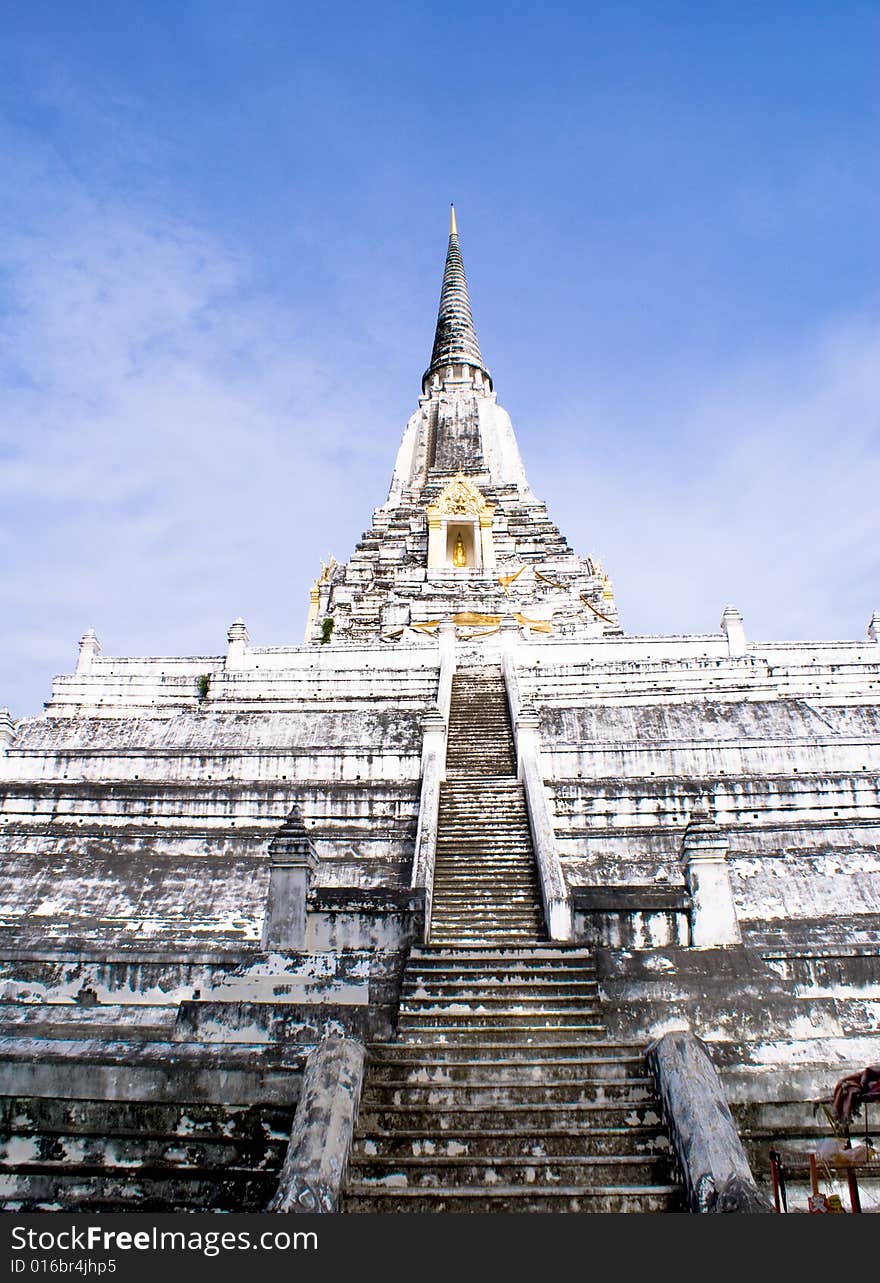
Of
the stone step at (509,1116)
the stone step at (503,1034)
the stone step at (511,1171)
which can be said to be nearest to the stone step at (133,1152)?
the stone step at (511,1171)

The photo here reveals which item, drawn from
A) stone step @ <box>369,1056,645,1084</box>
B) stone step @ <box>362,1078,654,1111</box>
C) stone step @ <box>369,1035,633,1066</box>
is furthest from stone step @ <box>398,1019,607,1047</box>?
stone step @ <box>362,1078,654,1111</box>

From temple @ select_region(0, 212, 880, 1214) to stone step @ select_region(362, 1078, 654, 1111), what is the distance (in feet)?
0.09

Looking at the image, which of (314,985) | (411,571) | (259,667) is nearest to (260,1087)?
(314,985)

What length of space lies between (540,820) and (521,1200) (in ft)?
25.6

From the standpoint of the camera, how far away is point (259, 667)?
2575cm

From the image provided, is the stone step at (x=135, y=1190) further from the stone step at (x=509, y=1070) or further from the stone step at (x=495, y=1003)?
the stone step at (x=495, y=1003)

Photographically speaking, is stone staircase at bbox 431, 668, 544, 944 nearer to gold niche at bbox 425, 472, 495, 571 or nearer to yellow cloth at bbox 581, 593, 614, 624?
yellow cloth at bbox 581, 593, 614, 624

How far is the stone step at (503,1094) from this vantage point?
8016 mm

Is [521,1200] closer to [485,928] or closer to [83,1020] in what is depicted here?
[485,928]

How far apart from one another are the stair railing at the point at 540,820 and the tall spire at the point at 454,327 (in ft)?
129

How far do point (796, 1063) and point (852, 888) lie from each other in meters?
7.12

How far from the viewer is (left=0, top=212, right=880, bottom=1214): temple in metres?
7.25

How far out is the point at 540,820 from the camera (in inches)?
572

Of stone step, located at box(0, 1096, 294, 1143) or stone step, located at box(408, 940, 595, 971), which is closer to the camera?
stone step, located at box(0, 1096, 294, 1143)
